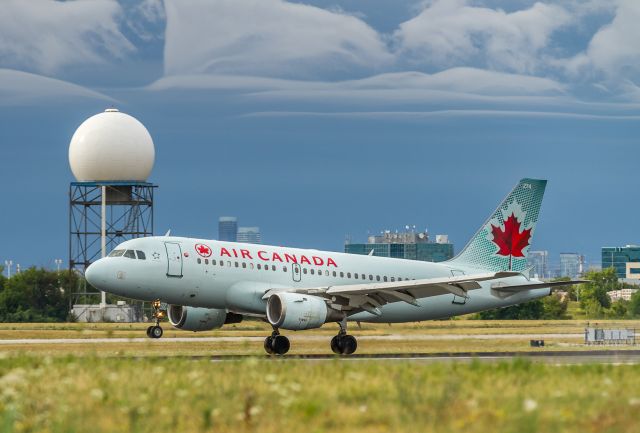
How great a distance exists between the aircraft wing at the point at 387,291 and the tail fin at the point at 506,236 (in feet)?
30.3

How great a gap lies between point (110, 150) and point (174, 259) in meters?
62.4

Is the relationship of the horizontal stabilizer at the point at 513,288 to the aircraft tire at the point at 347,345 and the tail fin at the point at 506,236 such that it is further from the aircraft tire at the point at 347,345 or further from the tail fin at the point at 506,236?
A: the aircraft tire at the point at 347,345

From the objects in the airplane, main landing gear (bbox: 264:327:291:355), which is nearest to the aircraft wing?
the airplane

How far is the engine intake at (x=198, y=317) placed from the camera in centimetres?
4297

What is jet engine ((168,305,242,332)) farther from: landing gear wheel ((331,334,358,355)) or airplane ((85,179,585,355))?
landing gear wheel ((331,334,358,355))

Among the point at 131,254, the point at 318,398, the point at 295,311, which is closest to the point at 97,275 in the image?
the point at 131,254

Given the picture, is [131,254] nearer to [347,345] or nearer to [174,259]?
[174,259]

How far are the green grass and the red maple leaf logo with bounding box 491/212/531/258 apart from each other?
29533 millimetres

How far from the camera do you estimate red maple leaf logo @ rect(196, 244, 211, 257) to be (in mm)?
40906

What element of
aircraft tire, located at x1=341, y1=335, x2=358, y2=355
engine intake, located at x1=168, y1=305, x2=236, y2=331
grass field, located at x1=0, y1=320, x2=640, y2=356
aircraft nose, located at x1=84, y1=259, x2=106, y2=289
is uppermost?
aircraft nose, located at x1=84, y1=259, x2=106, y2=289

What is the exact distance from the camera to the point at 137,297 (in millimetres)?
40562

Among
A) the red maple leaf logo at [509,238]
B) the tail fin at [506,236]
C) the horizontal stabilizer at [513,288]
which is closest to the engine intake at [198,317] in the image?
the horizontal stabilizer at [513,288]

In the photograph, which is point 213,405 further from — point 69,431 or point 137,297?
point 137,297

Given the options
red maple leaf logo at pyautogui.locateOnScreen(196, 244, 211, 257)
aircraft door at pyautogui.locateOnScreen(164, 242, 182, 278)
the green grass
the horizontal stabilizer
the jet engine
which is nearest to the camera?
the green grass
